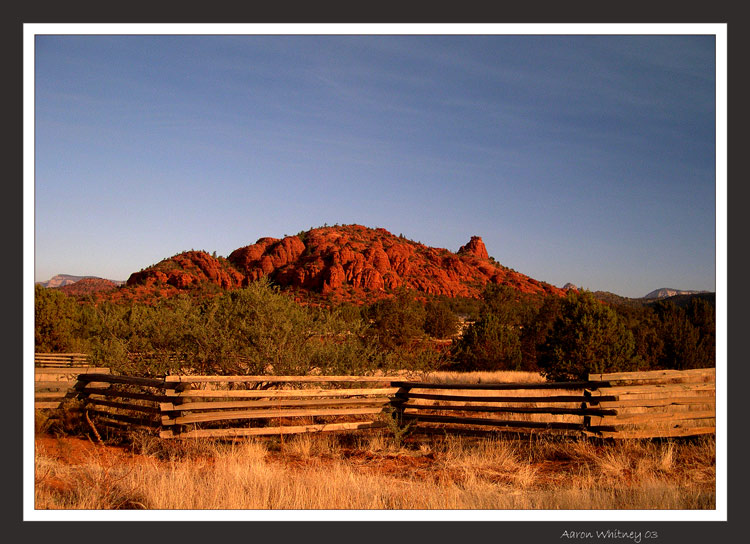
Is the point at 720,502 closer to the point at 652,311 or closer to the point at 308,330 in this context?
the point at 308,330

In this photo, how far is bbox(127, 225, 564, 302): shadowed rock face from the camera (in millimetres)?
81188

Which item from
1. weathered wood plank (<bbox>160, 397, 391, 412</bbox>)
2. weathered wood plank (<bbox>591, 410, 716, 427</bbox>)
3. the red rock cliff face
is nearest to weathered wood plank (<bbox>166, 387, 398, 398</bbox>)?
weathered wood plank (<bbox>160, 397, 391, 412</bbox>)

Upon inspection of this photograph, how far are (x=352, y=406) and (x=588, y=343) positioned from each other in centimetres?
1662

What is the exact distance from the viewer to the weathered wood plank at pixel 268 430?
8078mm

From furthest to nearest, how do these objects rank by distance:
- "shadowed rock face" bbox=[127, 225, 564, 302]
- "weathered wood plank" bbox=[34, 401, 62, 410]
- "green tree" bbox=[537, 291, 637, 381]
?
"shadowed rock face" bbox=[127, 225, 564, 302] < "green tree" bbox=[537, 291, 637, 381] < "weathered wood plank" bbox=[34, 401, 62, 410]

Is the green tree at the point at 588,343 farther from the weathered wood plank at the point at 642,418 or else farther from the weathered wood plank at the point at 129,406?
the weathered wood plank at the point at 129,406

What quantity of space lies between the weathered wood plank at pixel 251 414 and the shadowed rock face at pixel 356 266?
197 ft

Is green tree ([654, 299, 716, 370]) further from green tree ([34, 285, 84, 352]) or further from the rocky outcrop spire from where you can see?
the rocky outcrop spire

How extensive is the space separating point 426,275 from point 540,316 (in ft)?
190

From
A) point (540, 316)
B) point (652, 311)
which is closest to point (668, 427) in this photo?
point (652, 311)

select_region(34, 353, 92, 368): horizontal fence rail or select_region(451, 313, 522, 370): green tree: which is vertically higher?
select_region(34, 353, 92, 368): horizontal fence rail

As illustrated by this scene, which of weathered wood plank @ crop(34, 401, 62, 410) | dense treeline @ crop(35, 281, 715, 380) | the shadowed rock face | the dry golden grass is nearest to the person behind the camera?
the dry golden grass

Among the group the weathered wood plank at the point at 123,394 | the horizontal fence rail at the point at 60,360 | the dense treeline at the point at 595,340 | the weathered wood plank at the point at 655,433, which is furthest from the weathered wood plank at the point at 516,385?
the horizontal fence rail at the point at 60,360

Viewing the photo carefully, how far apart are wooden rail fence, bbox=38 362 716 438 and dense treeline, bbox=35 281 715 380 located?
663mm
